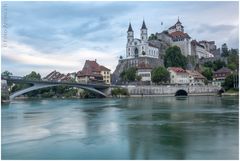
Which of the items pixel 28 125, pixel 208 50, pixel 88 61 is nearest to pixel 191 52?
pixel 208 50

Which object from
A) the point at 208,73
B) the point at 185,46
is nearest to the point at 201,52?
the point at 185,46

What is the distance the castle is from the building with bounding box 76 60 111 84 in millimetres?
Answer: 2103

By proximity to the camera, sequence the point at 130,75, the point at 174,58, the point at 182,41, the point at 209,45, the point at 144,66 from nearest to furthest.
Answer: the point at 130,75 → the point at 144,66 → the point at 174,58 → the point at 182,41 → the point at 209,45

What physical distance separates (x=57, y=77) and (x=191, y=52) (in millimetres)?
24223

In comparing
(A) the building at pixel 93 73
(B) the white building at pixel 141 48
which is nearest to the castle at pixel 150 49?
(B) the white building at pixel 141 48

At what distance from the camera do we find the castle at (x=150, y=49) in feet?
210

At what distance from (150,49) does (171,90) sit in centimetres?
1439

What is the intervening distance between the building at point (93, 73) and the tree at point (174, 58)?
391 inches

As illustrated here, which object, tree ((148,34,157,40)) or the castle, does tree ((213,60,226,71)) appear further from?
tree ((148,34,157,40))

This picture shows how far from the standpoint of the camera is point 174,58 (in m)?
65.4

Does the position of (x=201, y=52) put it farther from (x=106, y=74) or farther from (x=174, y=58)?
(x=106, y=74)

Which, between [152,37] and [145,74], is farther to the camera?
[152,37]

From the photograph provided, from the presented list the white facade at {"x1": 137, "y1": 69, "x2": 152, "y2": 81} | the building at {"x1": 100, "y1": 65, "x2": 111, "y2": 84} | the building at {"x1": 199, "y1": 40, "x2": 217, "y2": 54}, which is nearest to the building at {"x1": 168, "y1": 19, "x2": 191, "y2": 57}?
the building at {"x1": 199, "y1": 40, "x2": 217, "y2": 54}

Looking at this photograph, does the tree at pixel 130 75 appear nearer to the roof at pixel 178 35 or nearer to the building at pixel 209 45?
the roof at pixel 178 35
